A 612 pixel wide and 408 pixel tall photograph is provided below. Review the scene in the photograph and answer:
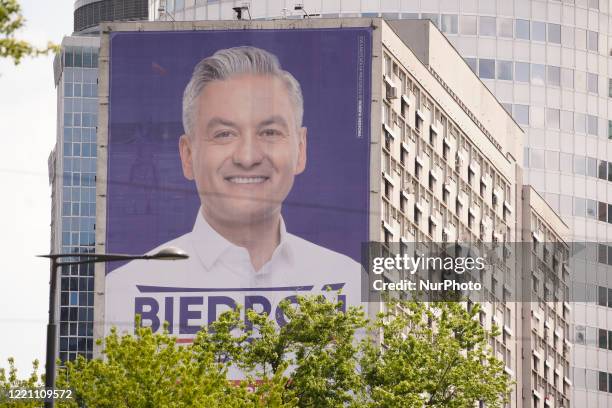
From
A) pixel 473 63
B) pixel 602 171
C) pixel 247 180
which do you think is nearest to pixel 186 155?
pixel 247 180

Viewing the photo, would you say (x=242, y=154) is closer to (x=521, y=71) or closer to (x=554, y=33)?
(x=521, y=71)

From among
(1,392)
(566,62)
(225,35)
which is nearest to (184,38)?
(225,35)

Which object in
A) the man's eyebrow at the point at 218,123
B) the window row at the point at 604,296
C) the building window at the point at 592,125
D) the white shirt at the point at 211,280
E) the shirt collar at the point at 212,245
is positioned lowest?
the white shirt at the point at 211,280

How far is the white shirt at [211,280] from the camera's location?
4267 inches

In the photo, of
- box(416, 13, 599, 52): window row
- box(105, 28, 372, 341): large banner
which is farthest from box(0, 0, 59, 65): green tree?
box(416, 13, 599, 52): window row

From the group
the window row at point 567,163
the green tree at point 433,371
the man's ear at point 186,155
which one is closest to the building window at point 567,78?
the window row at point 567,163

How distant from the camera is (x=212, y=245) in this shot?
109562mm

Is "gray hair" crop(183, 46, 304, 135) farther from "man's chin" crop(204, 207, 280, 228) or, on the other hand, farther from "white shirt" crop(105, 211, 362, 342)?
"white shirt" crop(105, 211, 362, 342)

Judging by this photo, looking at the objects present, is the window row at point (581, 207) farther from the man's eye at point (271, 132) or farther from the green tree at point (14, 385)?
the green tree at point (14, 385)

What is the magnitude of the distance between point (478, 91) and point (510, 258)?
11.8 meters

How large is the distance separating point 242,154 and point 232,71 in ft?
14.7

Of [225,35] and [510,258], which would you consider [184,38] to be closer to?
[225,35]

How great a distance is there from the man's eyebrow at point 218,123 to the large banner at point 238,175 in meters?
0.07

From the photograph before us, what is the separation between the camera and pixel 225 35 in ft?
369
